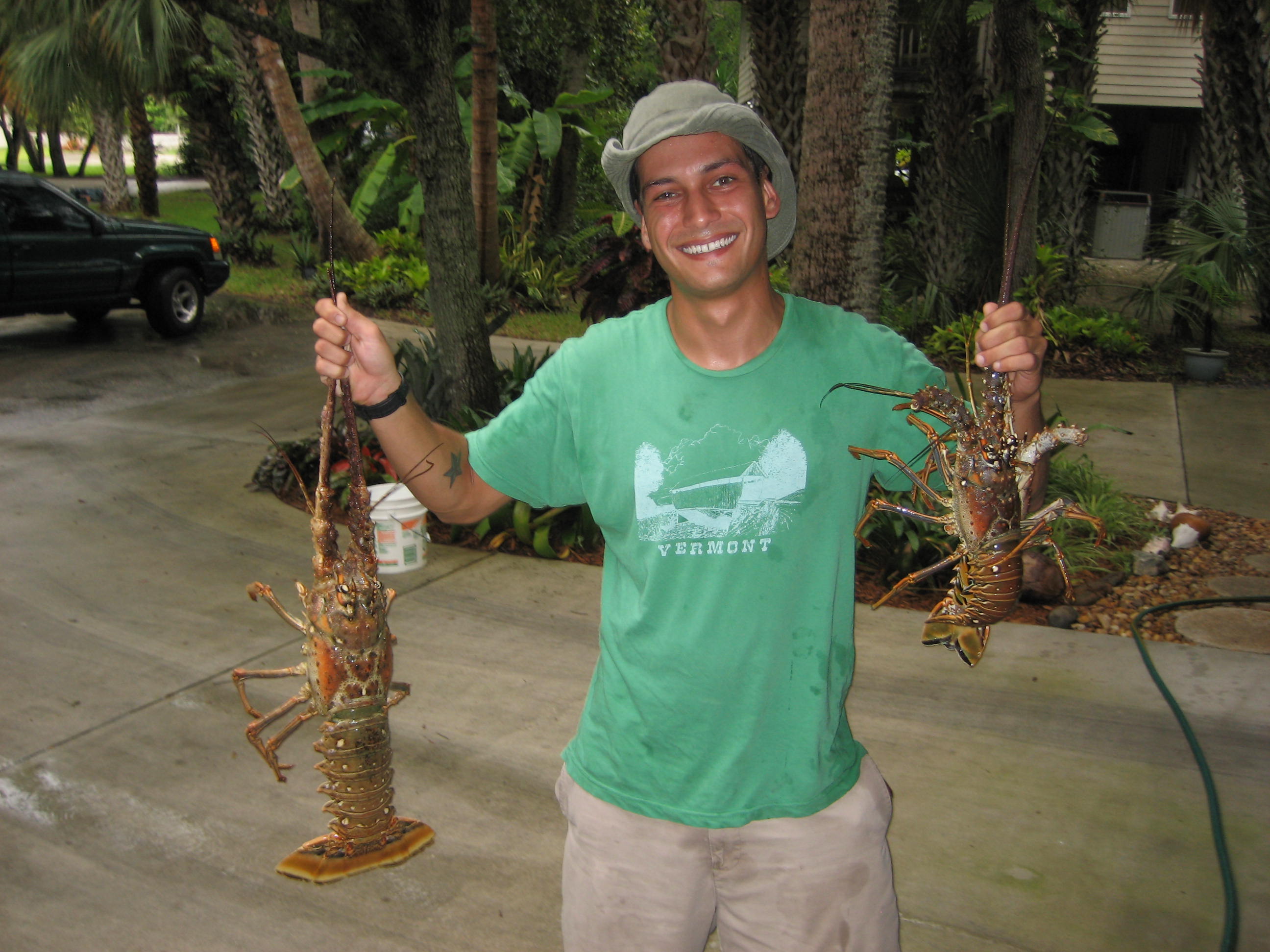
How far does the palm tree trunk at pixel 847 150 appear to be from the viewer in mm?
4746

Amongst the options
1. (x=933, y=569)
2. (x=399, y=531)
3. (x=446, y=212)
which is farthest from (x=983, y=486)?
(x=446, y=212)

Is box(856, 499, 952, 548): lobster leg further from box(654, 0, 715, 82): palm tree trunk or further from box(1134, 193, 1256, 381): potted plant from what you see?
box(1134, 193, 1256, 381): potted plant

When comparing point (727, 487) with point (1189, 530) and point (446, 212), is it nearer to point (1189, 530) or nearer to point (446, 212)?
point (1189, 530)

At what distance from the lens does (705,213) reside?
2168 millimetres

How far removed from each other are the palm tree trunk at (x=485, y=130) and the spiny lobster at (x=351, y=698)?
6.76m

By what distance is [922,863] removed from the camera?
3.45 meters

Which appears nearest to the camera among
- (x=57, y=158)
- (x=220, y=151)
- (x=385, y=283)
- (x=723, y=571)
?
(x=723, y=571)

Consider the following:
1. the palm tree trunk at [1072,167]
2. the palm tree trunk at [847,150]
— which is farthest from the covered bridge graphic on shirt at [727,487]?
the palm tree trunk at [1072,167]

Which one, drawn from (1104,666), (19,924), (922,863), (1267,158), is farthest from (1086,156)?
(19,924)

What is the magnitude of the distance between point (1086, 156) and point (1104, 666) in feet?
28.9

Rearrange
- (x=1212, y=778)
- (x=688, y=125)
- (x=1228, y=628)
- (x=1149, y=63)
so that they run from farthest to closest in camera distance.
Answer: (x=1149, y=63)
(x=1228, y=628)
(x=1212, y=778)
(x=688, y=125)

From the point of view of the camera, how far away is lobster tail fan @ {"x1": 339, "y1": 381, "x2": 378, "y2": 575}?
2109mm

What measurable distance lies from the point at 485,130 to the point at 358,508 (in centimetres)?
919

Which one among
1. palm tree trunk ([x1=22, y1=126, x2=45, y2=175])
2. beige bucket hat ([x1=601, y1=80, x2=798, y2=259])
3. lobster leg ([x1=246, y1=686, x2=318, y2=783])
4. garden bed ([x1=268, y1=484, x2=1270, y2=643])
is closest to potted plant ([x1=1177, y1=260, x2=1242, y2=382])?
garden bed ([x1=268, y1=484, x2=1270, y2=643])
